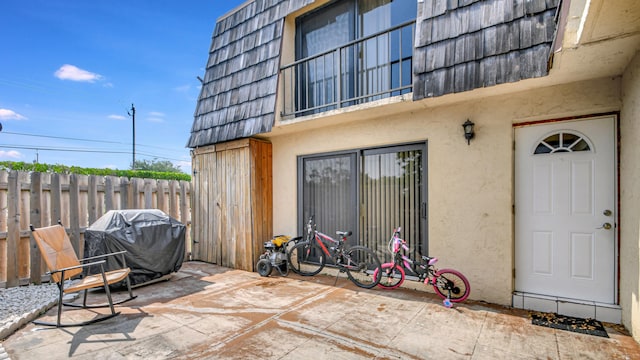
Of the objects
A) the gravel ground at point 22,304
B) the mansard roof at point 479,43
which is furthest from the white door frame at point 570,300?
the gravel ground at point 22,304

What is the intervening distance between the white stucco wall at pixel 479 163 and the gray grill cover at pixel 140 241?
352cm

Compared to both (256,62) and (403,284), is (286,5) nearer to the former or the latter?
(256,62)

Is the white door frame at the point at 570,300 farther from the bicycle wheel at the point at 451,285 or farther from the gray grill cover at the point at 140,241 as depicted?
the gray grill cover at the point at 140,241

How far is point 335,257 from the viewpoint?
187 inches

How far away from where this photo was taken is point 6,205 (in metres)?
4.39

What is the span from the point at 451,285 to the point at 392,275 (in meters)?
0.82

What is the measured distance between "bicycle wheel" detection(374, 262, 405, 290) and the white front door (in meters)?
1.43

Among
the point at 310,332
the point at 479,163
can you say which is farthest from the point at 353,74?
the point at 310,332

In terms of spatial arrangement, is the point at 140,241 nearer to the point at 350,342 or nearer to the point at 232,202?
the point at 232,202

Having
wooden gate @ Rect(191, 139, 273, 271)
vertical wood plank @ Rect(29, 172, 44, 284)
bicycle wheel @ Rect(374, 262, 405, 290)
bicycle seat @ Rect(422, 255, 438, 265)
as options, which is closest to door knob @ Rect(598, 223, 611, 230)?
bicycle seat @ Rect(422, 255, 438, 265)

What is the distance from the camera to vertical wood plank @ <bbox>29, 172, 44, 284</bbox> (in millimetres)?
4562

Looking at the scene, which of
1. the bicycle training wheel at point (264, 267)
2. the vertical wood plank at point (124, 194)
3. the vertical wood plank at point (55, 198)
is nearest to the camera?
the vertical wood plank at point (55, 198)

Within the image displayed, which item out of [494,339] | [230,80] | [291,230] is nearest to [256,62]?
[230,80]

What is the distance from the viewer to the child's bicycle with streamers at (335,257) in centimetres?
458
